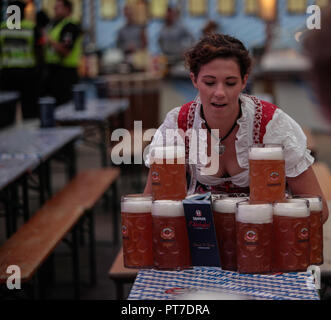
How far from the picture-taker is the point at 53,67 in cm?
707

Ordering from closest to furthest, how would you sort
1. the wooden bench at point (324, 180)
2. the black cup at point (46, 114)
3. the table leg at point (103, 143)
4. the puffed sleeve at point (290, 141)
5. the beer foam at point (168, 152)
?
the beer foam at point (168, 152) → the puffed sleeve at point (290, 141) → the wooden bench at point (324, 180) → the black cup at point (46, 114) → the table leg at point (103, 143)

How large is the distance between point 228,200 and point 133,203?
0.87ft

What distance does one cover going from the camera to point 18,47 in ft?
20.7

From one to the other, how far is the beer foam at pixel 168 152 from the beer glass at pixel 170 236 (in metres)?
0.15

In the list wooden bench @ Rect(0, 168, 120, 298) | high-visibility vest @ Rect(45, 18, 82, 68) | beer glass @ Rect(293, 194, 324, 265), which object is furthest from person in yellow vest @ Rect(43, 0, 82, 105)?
beer glass @ Rect(293, 194, 324, 265)

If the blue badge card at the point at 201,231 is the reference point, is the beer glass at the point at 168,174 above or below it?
above

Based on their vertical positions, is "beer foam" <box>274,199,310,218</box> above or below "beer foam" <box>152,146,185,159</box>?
below

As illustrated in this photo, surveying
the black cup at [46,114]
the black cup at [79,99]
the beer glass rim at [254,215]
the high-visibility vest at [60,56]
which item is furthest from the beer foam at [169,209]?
the high-visibility vest at [60,56]

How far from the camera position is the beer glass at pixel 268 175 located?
1.73 m

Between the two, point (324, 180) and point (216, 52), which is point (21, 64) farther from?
point (216, 52)

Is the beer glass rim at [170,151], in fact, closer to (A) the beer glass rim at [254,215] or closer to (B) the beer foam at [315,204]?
(A) the beer glass rim at [254,215]

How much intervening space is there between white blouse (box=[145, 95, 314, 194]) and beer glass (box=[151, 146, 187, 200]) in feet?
0.61

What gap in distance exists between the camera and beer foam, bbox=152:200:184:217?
1.71 metres

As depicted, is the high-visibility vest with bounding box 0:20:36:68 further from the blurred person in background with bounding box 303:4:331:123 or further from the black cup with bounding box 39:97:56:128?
the blurred person in background with bounding box 303:4:331:123
